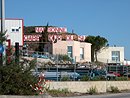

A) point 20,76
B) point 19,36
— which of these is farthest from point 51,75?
point 19,36

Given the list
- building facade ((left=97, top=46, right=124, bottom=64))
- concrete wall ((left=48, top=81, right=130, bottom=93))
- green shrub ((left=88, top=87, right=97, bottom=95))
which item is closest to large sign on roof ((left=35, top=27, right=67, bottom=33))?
building facade ((left=97, top=46, right=124, bottom=64))

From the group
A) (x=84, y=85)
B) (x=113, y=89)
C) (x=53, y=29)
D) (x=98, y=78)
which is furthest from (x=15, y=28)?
(x=53, y=29)

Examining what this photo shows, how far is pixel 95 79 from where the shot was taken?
35.8 meters

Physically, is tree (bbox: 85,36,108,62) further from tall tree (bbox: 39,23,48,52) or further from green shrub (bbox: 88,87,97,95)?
green shrub (bbox: 88,87,97,95)

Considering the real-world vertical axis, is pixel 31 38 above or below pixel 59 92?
above

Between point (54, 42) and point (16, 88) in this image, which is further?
point (54, 42)

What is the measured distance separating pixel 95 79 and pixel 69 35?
8186cm

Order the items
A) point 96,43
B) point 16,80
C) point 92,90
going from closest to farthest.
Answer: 1. point 16,80
2. point 92,90
3. point 96,43

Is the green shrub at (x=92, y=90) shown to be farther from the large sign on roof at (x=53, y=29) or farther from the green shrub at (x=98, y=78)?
the large sign on roof at (x=53, y=29)

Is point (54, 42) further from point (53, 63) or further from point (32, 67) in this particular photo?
point (32, 67)

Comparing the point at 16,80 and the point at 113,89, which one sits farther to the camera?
the point at 113,89

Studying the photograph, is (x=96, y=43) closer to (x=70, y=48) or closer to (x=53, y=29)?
(x=53, y=29)

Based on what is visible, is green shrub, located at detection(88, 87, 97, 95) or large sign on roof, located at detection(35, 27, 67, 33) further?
large sign on roof, located at detection(35, 27, 67, 33)

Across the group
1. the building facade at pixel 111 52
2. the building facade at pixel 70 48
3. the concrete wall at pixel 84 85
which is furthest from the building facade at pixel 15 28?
the building facade at pixel 111 52
